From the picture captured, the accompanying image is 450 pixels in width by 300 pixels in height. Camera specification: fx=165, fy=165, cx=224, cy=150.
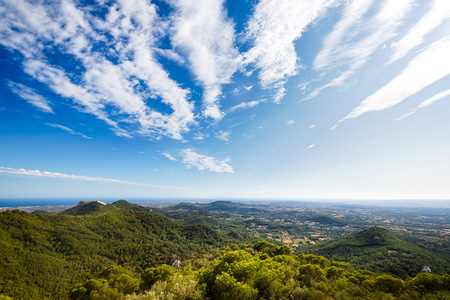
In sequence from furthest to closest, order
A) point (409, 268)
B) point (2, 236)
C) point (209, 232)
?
point (209, 232) → point (2, 236) → point (409, 268)

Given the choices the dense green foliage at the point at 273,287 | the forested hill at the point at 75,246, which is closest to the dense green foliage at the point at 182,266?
the dense green foliage at the point at 273,287

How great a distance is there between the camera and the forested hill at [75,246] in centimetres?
7900

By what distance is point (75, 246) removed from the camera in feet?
369

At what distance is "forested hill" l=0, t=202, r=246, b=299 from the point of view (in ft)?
259

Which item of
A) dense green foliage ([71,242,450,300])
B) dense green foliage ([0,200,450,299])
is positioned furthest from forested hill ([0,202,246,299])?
dense green foliage ([71,242,450,300])

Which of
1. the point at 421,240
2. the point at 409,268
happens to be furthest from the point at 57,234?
the point at 421,240

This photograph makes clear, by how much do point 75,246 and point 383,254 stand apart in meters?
203

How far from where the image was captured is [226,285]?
20703 millimetres

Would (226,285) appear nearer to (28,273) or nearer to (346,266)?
(346,266)

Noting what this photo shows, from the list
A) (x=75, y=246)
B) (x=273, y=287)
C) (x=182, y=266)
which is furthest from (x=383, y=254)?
(x=75, y=246)

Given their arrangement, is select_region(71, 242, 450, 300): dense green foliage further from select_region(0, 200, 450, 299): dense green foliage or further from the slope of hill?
the slope of hill

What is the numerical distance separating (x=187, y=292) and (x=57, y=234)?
155333mm

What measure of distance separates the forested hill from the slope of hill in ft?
301

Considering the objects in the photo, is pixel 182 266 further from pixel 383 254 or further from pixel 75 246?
pixel 383 254
